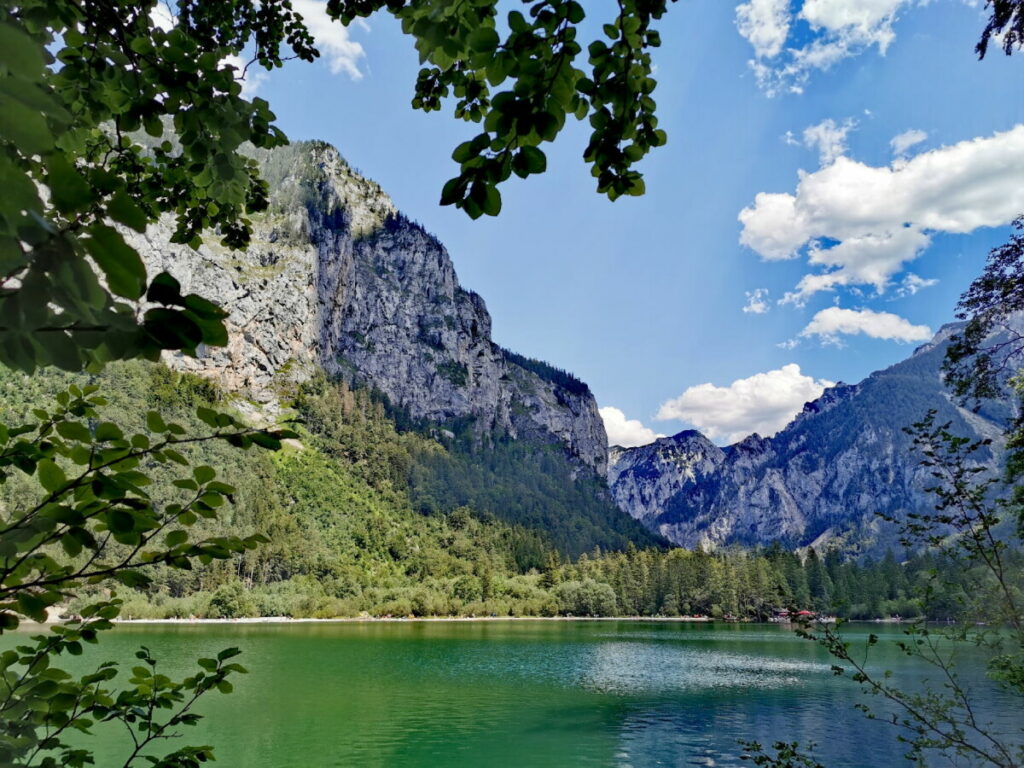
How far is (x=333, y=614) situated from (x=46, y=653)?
114558 millimetres

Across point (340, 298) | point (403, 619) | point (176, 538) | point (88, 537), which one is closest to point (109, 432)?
point (88, 537)

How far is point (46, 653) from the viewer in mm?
2170

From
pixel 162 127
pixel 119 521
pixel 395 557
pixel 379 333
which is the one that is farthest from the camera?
pixel 379 333

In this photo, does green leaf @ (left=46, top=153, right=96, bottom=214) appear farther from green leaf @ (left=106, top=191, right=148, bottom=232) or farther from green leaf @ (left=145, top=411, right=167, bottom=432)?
green leaf @ (left=145, top=411, right=167, bottom=432)

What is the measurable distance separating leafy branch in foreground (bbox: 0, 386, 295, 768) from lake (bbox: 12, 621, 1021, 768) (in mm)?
8686

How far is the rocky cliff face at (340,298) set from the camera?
484ft

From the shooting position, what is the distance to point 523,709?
2848 cm

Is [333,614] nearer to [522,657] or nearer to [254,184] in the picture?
[522,657]

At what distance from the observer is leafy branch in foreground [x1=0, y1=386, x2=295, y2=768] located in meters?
1.43

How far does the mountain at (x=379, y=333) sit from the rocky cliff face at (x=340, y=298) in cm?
36

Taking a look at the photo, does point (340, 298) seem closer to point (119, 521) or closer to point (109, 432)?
point (109, 432)

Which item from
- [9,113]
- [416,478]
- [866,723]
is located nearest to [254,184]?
[9,113]

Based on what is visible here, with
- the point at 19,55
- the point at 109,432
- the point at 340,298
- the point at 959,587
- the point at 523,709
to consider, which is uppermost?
the point at 340,298

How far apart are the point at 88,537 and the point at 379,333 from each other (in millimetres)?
183054
